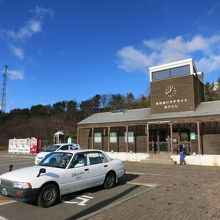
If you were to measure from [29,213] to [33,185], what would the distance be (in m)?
0.72

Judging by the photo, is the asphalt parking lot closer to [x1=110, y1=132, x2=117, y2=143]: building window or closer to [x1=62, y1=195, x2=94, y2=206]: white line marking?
[x1=62, y1=195, x2=94, y2=206]: white line marking

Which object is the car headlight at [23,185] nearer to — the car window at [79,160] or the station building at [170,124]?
the car window at [79,160]

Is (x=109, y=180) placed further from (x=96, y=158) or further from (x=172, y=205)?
(x=172, y=205)

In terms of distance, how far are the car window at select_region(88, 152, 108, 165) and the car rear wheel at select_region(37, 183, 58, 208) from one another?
210 centimetres

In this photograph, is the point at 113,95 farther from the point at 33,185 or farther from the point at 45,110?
the point at 33,185

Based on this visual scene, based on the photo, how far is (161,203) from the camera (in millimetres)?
8555

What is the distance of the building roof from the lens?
2472 cm

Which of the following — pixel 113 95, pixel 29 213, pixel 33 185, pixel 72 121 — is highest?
pixel 113 95

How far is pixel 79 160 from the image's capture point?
10.0 meters

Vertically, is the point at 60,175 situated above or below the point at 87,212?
above

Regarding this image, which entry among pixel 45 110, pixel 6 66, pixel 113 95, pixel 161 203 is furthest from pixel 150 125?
pixel 45 110

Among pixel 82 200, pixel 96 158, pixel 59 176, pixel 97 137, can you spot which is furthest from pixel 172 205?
pixel 97 137

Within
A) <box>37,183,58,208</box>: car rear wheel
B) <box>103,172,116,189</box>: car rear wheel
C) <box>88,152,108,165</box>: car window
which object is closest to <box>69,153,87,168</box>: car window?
<box>88,152,108,165</box>: car window

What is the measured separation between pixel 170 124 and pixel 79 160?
1644 centimetres
